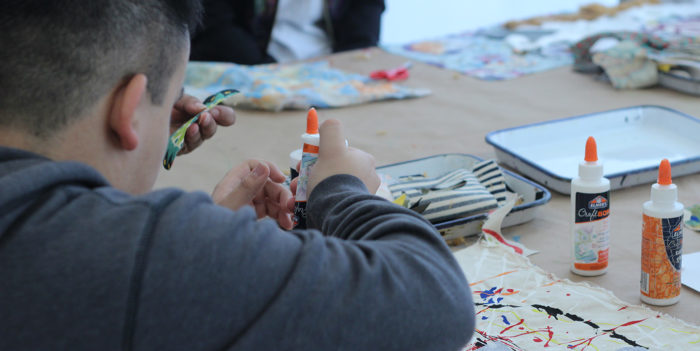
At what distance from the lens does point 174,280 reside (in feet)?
1.66

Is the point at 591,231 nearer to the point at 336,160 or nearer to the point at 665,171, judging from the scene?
the point at 665,171

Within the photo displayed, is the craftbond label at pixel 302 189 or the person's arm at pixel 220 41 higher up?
the craftbond label at pixel 302 189

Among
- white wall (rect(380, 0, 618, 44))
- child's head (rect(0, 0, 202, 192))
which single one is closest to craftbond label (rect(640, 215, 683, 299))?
child's head (rect(0, 0, 202, 192))

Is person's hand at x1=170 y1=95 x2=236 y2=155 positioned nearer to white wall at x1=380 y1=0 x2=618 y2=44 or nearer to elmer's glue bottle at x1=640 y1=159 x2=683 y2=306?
elmer's glue bottle at x1=640 y1=159 x2=683 y2=306

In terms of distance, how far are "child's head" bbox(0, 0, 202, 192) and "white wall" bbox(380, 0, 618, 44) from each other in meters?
4.02

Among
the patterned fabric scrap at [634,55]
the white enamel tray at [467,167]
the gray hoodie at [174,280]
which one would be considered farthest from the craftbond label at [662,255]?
the patterned fabric scrap at [634,55]

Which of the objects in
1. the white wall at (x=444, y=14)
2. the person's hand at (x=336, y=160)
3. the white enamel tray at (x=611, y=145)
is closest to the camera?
the person's hand at (x=336, y=160)

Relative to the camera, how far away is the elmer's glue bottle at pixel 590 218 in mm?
884

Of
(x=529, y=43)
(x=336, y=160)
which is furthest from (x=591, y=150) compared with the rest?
(x=529, y=43)

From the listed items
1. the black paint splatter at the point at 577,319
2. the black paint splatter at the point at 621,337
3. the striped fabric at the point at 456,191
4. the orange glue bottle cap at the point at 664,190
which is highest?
the orange glue bottle cap at the point at 664,190

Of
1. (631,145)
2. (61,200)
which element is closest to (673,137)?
(631,145)

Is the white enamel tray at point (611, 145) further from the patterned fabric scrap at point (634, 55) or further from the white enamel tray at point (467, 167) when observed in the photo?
the patterned fabric scrap at point (634, 55)

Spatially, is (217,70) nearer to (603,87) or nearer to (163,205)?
(603,87)

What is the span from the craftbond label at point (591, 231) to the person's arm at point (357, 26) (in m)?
1.67
